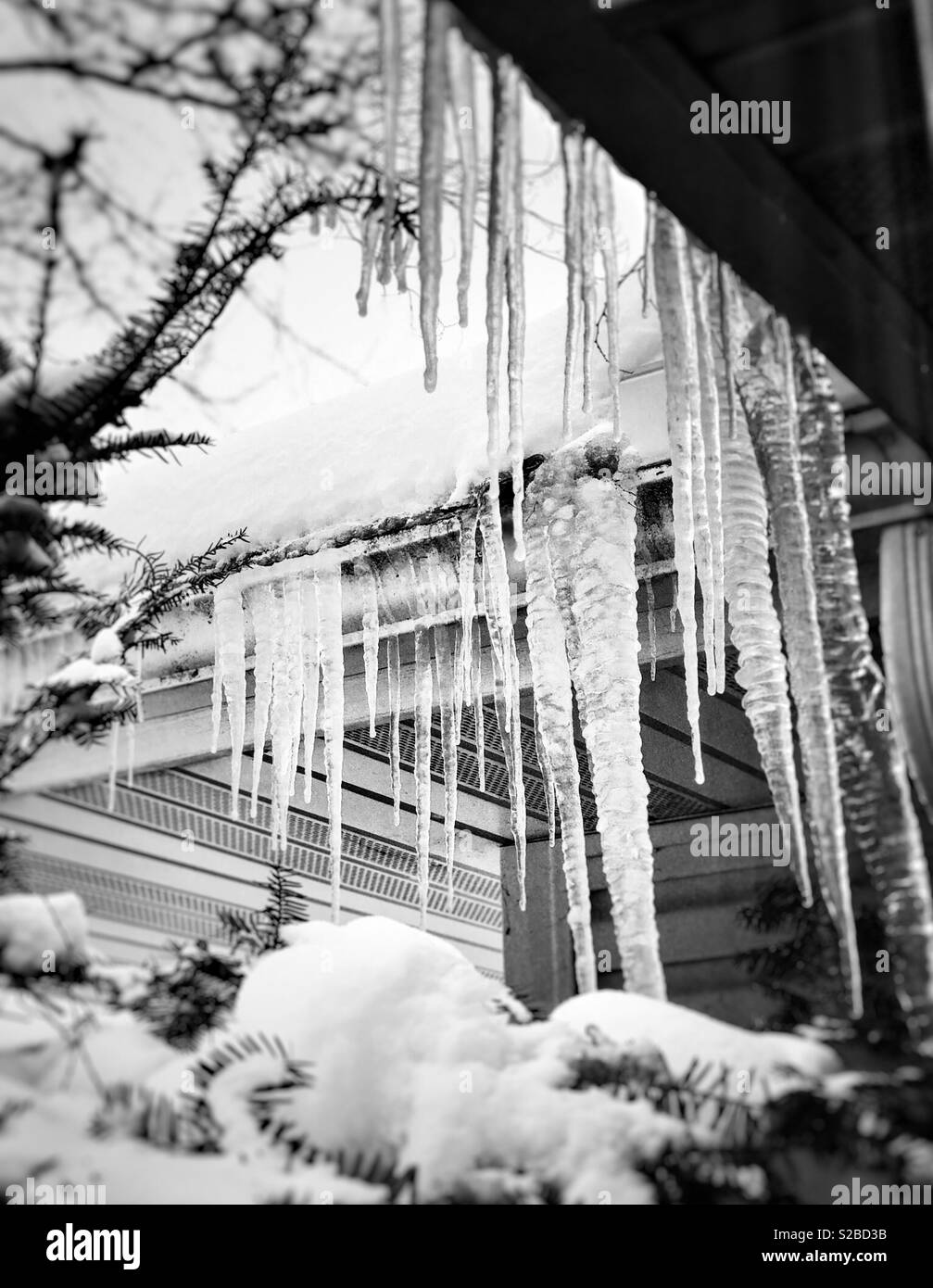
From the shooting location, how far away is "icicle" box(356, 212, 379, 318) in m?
1.56

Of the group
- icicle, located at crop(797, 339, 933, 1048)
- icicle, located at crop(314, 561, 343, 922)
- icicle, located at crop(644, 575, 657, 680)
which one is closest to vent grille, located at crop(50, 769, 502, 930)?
icicle, located at crop(314, 561, 343, 922)

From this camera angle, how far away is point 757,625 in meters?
1.64

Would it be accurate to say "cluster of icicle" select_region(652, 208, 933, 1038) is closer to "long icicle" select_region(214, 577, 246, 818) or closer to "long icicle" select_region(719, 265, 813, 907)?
"long icicle" select_region(719, 265, 813, 907)

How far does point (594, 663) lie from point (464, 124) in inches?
34.1

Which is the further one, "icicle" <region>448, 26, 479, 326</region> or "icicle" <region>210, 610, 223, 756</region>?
"icicle" <region>210, 610, 223, 756</region>

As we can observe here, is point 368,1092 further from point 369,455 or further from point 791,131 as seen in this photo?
point 369,455

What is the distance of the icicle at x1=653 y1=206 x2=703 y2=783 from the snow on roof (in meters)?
0.23

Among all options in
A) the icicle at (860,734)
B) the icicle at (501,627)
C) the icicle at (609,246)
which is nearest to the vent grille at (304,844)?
the icicle at (501,627)

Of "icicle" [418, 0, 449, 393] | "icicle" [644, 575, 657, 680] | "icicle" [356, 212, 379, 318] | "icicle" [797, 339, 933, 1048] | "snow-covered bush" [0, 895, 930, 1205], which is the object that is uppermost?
"icicle" [356, 212, 379, 318]

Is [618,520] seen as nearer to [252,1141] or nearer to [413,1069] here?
[413,1069]

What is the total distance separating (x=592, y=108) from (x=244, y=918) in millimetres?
1125

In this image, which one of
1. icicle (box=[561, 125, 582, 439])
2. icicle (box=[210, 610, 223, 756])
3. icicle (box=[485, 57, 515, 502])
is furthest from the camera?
icicle (box=[210, 610, 223, 756])

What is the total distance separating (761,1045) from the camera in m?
1.22

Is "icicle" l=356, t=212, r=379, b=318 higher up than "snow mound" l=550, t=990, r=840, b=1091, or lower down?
higher up
